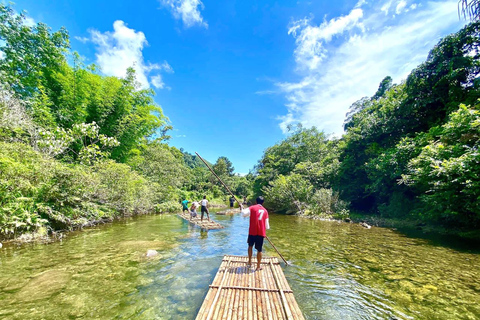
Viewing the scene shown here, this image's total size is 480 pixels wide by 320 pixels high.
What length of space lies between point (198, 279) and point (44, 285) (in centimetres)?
399

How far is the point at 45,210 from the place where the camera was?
348 inches

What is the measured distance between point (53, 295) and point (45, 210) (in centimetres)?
618

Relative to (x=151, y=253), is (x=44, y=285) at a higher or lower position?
lower

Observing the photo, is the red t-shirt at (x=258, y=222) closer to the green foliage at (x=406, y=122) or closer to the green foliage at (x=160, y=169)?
the green foliage at (x=406, y=122)

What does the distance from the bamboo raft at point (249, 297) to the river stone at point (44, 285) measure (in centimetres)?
416

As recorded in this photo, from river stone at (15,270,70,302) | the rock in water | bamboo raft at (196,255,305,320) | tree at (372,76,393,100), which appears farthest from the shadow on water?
tree at (372,76,393,100)

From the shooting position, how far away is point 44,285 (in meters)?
5.05

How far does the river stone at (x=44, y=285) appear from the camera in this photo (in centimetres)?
455

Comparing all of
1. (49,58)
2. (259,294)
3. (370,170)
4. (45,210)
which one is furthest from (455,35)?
(49,58)

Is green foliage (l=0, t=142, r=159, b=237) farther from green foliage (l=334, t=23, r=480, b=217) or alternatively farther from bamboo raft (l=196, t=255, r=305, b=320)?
green foliage (l=334, t=23, r=480, b=217)

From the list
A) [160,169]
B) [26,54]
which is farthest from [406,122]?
[26,54]

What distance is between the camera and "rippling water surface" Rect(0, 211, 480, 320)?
169 inches

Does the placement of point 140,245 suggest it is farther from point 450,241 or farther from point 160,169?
point 160,169

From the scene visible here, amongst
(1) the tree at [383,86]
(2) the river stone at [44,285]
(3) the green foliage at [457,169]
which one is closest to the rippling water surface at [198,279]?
(2) the river stone at [44,285]
